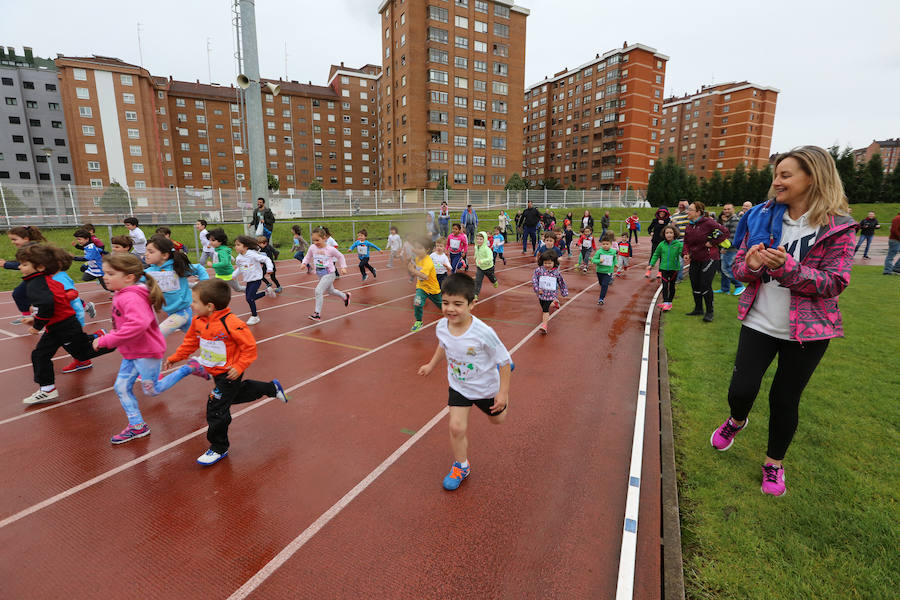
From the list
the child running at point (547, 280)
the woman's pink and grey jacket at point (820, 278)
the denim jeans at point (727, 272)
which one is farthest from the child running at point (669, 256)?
the woman's pink and grey jacket at point (820, 278)

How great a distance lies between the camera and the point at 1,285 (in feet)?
38.6

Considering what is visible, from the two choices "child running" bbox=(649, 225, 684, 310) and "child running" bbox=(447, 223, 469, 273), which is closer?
"child running" bbox=(649, 225, 684, 310)

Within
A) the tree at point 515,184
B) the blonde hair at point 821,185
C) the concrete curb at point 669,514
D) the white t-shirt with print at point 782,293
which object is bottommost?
the concrete curb at point 669,514

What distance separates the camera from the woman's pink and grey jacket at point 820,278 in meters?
2.67

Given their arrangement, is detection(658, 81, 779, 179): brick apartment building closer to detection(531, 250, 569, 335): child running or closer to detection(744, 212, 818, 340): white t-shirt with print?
detection(531, 250, 569, 335): child running

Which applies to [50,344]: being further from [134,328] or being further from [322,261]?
[322,261]

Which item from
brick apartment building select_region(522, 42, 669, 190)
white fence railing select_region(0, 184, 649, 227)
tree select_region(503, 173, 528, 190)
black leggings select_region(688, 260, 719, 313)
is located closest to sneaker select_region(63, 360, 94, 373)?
white fence railing select_region(0, 184, 649, 227)

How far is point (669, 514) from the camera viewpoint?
314 cm

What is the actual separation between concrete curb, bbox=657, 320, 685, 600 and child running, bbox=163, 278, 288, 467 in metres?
3.43

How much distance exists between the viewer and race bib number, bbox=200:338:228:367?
3.68 metres

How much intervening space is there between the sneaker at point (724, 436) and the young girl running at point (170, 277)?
654 centimetres

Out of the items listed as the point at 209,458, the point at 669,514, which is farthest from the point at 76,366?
the point at 669,514

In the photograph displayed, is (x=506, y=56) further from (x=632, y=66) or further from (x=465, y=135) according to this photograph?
(x=632, y=66)

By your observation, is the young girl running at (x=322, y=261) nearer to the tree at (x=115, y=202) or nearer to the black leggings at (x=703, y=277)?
the black leggings at (x=703, y=277)
